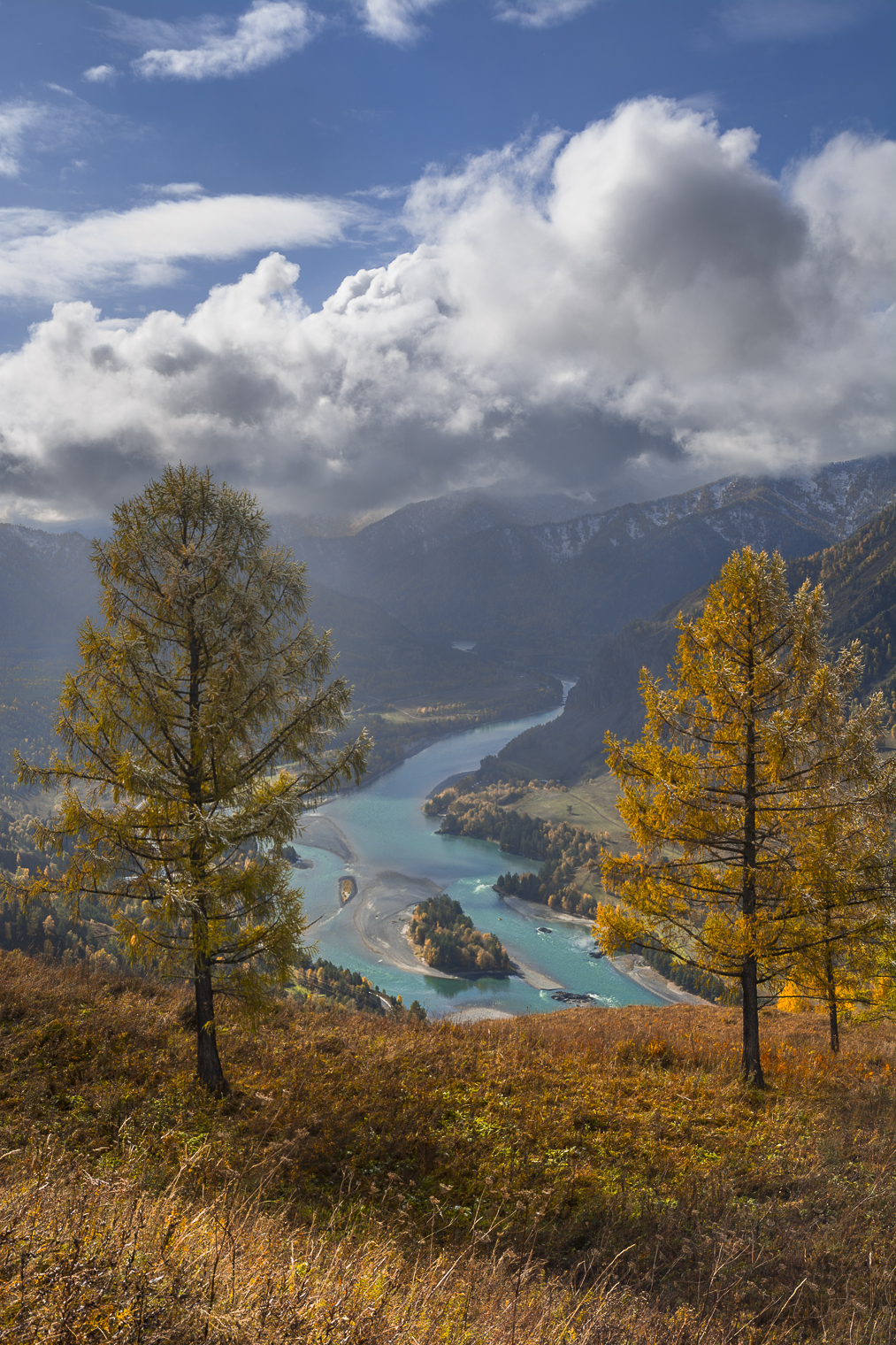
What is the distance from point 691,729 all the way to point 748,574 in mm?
2883

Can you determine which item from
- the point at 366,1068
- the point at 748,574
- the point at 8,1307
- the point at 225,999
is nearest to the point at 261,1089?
the point at 366,1068

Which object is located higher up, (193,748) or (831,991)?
(193,748)

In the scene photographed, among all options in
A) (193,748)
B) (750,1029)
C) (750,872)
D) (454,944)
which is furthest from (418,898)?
(193,748)

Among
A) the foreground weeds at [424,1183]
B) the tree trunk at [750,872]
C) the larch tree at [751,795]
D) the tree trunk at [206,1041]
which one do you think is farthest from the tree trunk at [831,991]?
the tree trunk at [206,1041]

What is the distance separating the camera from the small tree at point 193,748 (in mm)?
8391

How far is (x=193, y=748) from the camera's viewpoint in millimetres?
8930

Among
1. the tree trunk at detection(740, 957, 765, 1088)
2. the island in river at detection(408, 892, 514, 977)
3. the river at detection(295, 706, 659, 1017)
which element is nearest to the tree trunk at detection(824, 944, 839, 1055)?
the tree trunk at detection(740, 957, 765, 1088)

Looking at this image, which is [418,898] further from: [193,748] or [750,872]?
[193,748]

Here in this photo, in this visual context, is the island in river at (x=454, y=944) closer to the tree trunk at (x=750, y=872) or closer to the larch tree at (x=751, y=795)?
the tree trunk at (x=750, y=872)

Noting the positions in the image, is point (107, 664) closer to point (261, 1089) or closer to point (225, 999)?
point (261, 1089)

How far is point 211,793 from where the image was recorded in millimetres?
8930

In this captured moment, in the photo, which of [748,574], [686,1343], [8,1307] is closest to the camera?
Answer: [8,1307]

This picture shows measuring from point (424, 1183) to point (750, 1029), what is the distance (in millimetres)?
6862

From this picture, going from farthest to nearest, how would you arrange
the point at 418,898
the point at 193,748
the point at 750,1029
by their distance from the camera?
the point at 418,898
the point at 750,1029
the point at 193,748
